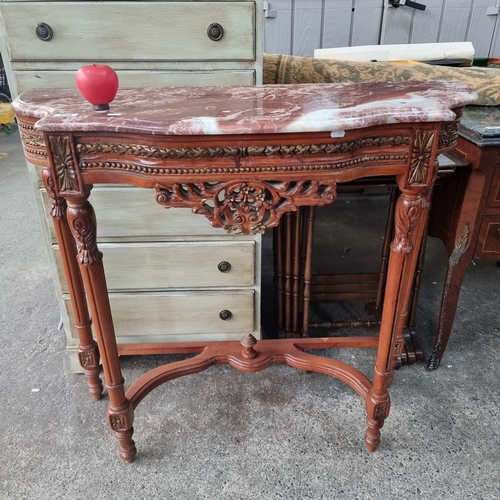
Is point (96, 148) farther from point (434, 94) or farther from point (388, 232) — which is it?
point (388, 232)

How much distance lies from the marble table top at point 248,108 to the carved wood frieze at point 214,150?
0.05 m

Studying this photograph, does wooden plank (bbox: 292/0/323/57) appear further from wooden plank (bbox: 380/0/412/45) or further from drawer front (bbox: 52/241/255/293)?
drawer front (bbox: 52/241/255/293)

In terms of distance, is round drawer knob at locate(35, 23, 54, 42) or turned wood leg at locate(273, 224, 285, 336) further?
turned wood leg at locate(273, 224, 285, 336)

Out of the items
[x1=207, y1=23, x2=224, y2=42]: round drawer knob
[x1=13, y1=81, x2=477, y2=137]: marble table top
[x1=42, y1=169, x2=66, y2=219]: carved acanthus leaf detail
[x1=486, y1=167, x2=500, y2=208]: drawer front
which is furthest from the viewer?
[x1=486, y1=167, x2=500, y2=208]: drawer front

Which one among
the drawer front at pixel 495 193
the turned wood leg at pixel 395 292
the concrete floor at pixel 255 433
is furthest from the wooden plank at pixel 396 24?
the turned wood leg at pixel 395 292

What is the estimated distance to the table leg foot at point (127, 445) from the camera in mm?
1325

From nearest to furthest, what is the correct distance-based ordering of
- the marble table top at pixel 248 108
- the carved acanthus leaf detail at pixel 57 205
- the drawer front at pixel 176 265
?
the marble table top at pixel 248 108, the carved acanthus leaf detail at pixel 57 205, the drawer front at pixel 176 265

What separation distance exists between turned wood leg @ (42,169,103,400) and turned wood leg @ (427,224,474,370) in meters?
1.21

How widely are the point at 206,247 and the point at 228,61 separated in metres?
0.57

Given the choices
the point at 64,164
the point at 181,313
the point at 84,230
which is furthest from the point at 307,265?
the point at 64,164

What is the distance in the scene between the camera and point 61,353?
183 centimetres

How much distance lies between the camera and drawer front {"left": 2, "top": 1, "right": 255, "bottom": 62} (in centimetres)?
121

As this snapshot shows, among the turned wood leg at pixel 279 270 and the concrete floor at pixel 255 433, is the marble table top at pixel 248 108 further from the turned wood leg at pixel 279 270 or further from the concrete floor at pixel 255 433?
the concrete floor at pixel 255 433

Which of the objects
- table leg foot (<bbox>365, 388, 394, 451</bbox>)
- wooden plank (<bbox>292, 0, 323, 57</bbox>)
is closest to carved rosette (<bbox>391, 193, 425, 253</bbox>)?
table leg foot (<bbox>365, 388, 394, 451</bbox>)
